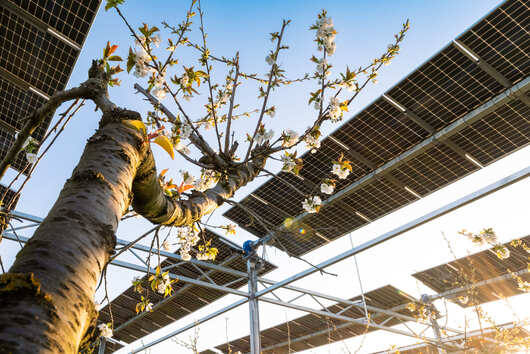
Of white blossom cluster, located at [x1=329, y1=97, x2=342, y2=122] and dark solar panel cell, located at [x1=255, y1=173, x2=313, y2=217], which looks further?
dark solar panel cell, located at [x1=255, y1=173, x2=313, y2=217]

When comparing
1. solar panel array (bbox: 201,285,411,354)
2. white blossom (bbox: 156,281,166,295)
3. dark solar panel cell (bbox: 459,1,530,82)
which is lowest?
white blossom (bbox: 156,281,166,295)

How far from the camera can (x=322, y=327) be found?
1098cm

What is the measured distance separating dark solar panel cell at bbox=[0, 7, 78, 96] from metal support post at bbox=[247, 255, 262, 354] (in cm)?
507

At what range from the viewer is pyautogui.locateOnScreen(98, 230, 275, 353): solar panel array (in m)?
8.01

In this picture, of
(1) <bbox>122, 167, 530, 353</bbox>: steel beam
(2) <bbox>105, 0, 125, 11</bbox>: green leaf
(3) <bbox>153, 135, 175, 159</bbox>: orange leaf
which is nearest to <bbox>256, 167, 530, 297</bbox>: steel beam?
(1) <bbox>122, 167, 530, 353</bbox>: steel beam

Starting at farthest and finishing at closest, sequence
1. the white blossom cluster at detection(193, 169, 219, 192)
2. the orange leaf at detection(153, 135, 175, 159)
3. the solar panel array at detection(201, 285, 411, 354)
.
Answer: the solar panel array at detection(201, 285, 411, 354)
the white blossom cluster at detection(193, 169, 219, 192)
the orange leaf at detection(153, 135, 175, 159)

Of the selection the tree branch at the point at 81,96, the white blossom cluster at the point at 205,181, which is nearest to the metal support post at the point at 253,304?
the white blossom cluster at the point at 205,181

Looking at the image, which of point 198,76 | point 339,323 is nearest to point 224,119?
point 198,76

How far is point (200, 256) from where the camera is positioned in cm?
350

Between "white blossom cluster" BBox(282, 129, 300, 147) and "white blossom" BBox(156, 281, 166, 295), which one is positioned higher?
"white blossom cluster" BBox(282, 129, 300, 147)

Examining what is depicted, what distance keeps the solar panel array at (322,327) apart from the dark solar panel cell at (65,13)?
8.42m

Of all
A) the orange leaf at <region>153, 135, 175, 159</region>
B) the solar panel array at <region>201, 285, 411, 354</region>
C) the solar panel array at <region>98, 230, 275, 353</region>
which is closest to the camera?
the orange leaf at <region>153, 135, 175, 159</region>

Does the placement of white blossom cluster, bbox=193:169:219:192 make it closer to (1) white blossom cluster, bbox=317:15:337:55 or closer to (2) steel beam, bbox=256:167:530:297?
(1) white blossom cluster, bbox=317:15:337:55

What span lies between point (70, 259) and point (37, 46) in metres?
5.24
